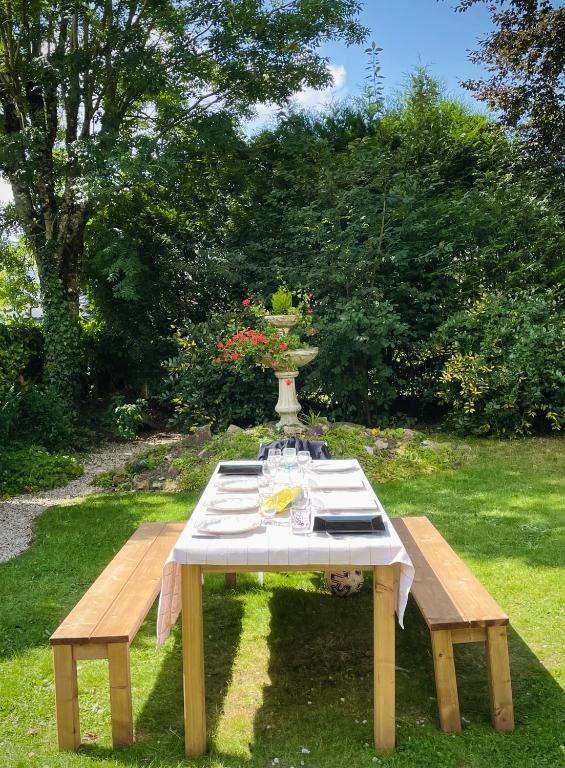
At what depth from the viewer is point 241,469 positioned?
12.3ft

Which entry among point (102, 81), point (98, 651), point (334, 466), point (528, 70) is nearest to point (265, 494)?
point (334, 466)

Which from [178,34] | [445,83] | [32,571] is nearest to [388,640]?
[32,571]

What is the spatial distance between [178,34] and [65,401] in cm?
541

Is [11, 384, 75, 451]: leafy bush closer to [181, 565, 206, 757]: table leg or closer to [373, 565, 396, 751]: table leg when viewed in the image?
[181, 565, 206, 757]: table leg

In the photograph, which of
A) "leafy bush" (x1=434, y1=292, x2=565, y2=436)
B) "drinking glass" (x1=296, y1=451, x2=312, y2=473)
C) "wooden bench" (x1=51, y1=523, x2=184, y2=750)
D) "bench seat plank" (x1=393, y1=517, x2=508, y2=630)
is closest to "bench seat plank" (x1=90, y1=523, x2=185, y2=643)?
"wooden bench" (x1=51, y1=523, x2=184, y2=750)

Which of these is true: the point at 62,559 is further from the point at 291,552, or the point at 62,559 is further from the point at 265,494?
the point at 291,552

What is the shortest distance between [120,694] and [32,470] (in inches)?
216

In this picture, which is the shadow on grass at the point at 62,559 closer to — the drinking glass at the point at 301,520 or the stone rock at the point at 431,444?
the drinking glass at the point at 301,520

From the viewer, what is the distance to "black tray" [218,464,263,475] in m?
3.70

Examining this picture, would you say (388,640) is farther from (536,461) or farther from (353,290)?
(353,290)

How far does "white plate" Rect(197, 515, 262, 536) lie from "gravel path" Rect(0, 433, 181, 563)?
2938 millimetres

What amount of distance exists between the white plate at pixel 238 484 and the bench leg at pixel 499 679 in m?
1.28

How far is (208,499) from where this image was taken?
3.19 metres

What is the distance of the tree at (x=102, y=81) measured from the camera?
30.0 ft
